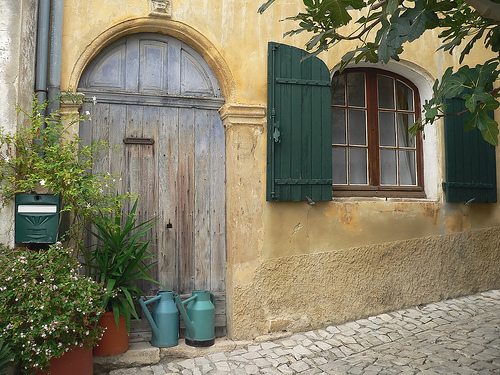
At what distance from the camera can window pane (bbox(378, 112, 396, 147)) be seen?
18.3 feet

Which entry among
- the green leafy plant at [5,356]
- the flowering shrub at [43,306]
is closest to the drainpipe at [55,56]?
the flowering shrub at [43,306]

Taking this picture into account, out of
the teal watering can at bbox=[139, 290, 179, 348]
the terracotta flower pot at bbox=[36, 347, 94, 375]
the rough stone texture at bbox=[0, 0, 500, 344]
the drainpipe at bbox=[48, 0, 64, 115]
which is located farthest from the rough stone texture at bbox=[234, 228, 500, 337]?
the drainpipe at bbox=[48, 0, 64, 115]

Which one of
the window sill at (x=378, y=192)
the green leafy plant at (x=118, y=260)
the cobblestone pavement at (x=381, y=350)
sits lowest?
the cobblestone pavement at (x=381, y=350)

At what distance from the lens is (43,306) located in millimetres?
3125

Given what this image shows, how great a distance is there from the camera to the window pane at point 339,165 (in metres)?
5.30

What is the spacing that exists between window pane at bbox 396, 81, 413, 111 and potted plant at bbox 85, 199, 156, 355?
131 inches

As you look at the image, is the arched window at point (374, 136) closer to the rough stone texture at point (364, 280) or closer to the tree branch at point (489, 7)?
the rough stone texture at point (364, 280)

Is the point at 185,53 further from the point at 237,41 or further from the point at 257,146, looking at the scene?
the point at 257,146

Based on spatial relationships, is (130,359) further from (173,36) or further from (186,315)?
(173,36)

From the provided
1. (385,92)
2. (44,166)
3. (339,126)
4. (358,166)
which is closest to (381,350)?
(358,166)

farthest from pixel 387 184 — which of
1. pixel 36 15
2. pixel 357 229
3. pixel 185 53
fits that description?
pixel 36 15

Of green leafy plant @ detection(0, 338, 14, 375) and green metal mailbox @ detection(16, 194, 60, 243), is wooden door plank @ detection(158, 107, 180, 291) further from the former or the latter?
green leafy plant @ detection(0, 338, 14, 375)

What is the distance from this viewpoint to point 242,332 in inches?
175

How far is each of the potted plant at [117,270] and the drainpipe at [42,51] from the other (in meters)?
1.12
